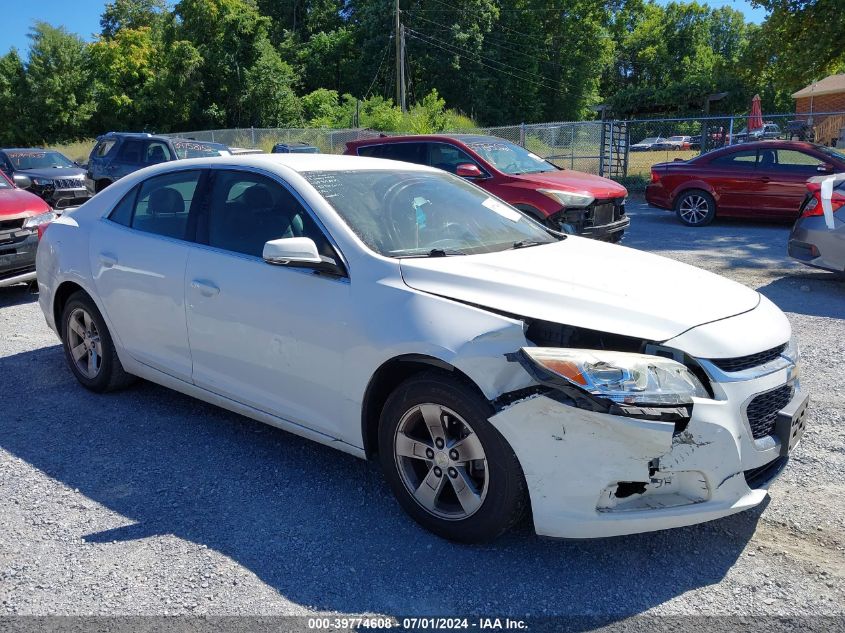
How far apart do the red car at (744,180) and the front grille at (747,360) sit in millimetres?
10646

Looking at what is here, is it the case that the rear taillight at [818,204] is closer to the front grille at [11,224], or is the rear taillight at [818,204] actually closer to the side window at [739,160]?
the side window at [739,160]

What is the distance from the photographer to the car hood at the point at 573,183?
10164 millimetres

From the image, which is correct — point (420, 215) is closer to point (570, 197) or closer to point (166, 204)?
point (166, 204)

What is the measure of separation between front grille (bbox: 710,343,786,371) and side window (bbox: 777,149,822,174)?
11.0 metres

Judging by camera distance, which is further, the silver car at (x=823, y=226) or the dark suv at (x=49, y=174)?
the dark suv at (x=49, y=174)

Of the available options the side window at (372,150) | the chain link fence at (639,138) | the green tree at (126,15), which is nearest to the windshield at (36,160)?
the chain link fence at (639,138)

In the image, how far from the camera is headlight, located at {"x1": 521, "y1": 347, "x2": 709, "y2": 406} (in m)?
2.83

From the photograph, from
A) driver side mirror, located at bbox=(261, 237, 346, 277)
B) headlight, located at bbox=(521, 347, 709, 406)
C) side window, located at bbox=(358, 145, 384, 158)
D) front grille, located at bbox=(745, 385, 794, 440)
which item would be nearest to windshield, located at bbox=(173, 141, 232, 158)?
side window, located at bbox=(358, 145, 384, 158)

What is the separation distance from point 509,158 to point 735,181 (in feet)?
15.8

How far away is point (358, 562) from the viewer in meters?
3.18

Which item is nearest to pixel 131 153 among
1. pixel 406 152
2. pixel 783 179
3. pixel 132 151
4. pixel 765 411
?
pixel 132 151

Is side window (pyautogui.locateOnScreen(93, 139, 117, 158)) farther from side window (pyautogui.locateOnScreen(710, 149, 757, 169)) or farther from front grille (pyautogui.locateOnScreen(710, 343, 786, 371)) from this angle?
front grille (pyautogui.locateOnScreen(710, 343, 786, 371))

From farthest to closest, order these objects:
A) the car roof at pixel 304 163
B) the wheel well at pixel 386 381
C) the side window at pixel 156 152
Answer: the side window at pixel 156 152
the car roof at pixel 304 163
the wheel well at pixel 386 381

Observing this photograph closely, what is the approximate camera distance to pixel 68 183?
667 inches
